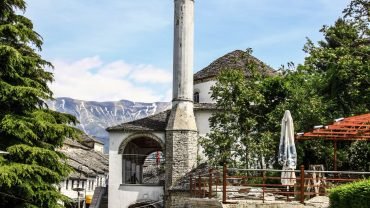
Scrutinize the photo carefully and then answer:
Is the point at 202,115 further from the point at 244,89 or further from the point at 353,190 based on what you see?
the point at 353,190

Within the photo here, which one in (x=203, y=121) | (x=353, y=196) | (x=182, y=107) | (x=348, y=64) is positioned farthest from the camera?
(x=203, y=121)

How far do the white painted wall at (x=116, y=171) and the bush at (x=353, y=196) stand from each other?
20.8 metres

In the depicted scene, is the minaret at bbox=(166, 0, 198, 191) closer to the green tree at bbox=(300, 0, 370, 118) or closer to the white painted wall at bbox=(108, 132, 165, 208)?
the white painted wall at bbox=(108, 132, 165, 208)

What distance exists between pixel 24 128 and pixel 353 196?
31.9 feet

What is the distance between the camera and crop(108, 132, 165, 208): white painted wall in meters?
31.9

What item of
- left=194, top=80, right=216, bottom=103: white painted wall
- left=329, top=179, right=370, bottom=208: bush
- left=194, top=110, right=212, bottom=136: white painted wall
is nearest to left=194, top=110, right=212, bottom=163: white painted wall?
left=194, top=110, right=212, bottom=136: white painted wall

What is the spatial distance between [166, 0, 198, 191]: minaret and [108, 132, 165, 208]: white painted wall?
4.13 ft

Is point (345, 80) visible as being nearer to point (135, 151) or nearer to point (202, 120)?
point (202, 120)

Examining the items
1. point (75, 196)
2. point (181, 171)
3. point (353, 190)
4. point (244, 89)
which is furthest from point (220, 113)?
point (75, 196)

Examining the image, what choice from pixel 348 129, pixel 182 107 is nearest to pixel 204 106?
pixel 182 107

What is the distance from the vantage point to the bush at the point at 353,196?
409 inches

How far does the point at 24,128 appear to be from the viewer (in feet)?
52.7

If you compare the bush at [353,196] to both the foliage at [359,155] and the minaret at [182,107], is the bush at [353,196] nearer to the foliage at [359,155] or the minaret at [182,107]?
the foliage at [359,155]

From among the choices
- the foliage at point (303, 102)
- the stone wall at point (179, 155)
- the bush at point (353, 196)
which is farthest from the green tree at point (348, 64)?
the bush at point (353, 196)
